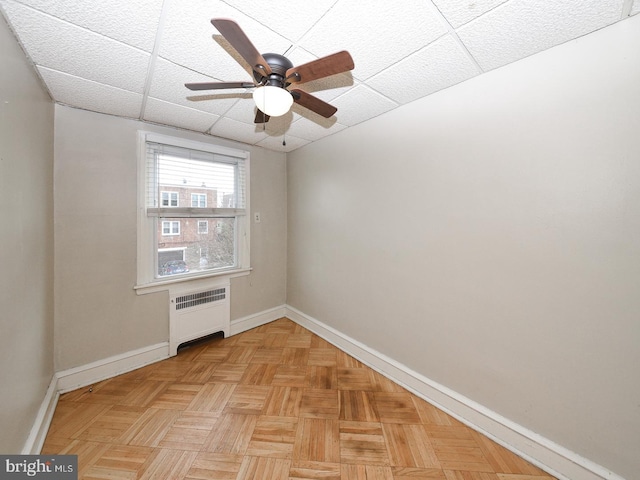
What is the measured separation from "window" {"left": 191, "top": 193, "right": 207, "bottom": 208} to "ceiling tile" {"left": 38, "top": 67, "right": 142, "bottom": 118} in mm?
921

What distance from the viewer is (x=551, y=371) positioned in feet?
4.58

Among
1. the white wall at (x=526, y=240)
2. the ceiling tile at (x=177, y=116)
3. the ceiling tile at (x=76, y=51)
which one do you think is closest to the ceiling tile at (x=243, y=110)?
the ceiling tile at (x=177, y=116)

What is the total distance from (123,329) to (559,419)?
11.7 ft

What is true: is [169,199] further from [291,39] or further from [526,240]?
[526,240]

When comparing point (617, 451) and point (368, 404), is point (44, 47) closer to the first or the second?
point (368, 404)

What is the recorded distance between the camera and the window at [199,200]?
8.93 ft

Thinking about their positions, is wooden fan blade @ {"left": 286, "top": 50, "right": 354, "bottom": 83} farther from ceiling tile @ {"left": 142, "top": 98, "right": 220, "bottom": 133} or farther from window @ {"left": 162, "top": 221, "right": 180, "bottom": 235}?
window @ {"left": 162, "top": 221, "right": 180, "bottom": 235}

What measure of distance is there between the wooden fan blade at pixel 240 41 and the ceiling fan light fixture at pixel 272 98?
0.26ft

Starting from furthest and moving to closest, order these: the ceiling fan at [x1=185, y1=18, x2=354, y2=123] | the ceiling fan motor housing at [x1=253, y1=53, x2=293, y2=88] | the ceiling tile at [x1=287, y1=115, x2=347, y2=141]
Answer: the ceiling tile at [x1=287, y1=115, x2=347, y2=141] → the ceiling fan motor housing at [x1=253, y1=53, x2=293, y2=88] → the ceiling fan at [x1=185, y1=18, x2=354, y2=123]

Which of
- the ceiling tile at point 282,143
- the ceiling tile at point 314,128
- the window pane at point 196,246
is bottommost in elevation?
the window pane at point 196,246

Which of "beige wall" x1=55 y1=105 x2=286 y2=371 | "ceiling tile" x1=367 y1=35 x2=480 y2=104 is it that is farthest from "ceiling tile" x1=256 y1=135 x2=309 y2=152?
"ceiling tile" x1=367 y1=35 x2=480 y2=104

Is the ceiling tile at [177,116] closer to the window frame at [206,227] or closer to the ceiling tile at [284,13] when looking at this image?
the window frame at [206,227]

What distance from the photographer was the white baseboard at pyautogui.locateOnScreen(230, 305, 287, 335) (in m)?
3.09

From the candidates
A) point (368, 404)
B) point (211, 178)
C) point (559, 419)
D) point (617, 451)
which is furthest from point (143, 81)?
point (617, 451)
